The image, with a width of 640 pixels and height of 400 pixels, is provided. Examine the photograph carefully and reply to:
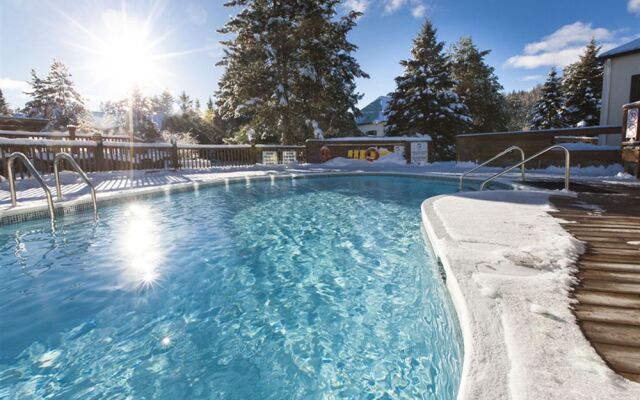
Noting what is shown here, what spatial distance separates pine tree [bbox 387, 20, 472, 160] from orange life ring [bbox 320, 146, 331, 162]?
804 cm

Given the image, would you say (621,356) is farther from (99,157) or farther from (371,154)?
(371,154)

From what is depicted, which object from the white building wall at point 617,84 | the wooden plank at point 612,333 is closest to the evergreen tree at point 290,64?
the white building wall at point 617,84

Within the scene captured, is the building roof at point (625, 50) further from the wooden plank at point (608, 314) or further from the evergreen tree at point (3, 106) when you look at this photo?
the evergreen tree at point (3, 106)

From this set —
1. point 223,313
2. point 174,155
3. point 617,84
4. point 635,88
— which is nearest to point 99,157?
point 174,155

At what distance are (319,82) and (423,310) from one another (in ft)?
56.7

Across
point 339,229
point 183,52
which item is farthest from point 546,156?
point 183,52

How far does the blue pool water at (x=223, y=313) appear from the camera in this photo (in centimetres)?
205

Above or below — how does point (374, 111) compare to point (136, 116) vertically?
below

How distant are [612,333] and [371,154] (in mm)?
15891

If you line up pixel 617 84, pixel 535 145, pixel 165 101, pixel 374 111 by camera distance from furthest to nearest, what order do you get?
pixel 165 101 < pixel 374 111 < pixel 617 84 < pixel 535 145

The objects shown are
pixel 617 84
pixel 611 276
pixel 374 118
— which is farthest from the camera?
pixel 374 118

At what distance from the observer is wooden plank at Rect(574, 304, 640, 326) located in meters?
1.64

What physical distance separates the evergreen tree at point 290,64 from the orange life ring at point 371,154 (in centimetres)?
326

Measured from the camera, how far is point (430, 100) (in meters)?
21.4
